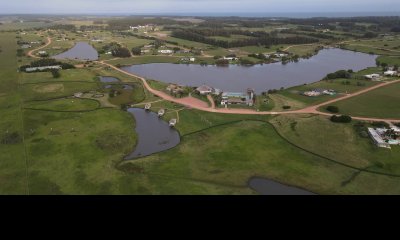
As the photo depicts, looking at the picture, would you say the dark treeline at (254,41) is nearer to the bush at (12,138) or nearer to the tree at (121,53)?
the tree at (121,53)

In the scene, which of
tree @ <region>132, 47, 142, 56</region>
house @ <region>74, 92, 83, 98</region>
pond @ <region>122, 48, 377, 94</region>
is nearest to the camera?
house @ <region>74, 92, 83, 98</region>

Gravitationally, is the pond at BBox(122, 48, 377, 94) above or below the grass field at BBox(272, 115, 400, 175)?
above

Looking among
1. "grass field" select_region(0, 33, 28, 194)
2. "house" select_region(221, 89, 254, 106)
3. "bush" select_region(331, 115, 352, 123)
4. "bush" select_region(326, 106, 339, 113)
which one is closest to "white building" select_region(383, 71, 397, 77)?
"bush" select_region(326, 106, 339, 113)

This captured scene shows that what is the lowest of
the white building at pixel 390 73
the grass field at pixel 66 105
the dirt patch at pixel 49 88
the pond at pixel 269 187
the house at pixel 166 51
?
the pond at pixel 269 187

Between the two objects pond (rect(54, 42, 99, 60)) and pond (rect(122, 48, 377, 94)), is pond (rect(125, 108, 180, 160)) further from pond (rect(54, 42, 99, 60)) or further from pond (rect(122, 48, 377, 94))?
pond (rect(54, 42, 99, 60))

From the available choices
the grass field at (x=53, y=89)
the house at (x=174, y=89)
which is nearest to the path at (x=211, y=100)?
the house at (x=174, y=89)

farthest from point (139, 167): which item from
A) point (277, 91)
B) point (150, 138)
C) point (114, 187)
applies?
point (277, 91)
